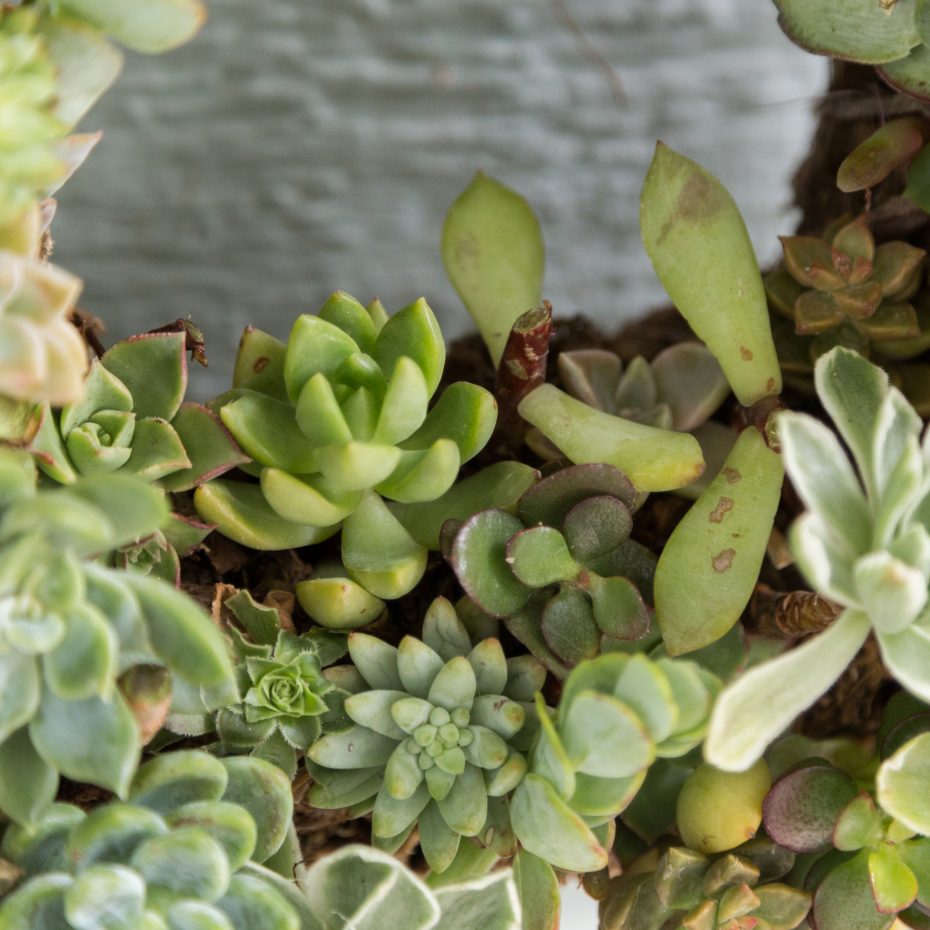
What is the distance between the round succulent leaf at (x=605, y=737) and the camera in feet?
1.52

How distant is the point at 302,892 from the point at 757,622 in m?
0.33

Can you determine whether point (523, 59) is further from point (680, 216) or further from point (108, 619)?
point (108, 619)

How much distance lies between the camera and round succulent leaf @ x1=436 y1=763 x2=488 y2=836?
570mm

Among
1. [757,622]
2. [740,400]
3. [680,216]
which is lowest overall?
[757,622]

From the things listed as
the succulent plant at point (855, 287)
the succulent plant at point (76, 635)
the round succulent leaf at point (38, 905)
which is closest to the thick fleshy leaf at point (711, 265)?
the succulent plant at point (855, 287)

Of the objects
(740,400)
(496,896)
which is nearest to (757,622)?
(740,400)

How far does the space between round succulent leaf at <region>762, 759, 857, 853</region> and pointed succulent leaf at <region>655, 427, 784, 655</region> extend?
3.8 inches

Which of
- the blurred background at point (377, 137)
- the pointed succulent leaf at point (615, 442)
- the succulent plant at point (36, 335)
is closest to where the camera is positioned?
the succulent plant at point (36, 335)

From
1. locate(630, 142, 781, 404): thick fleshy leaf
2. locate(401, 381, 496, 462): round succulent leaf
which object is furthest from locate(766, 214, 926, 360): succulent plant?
locate(401, 381, 496, 462): round succulent leaf

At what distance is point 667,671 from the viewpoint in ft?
1.55

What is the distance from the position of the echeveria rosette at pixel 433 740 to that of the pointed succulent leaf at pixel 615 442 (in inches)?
5.1

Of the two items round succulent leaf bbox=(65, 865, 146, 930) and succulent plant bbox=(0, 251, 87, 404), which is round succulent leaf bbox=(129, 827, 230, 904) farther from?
succulent plant bbox=(0, 251, 87, 404)

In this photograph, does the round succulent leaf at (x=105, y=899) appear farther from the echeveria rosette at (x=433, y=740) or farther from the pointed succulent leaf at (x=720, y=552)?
the pointed succulent leaf at (x=720, y=552)

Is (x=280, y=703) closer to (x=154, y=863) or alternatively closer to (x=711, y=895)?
(x=154, y=863)
